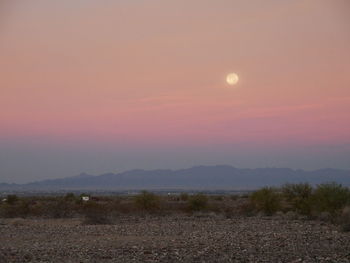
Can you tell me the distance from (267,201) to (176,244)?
30575 mm

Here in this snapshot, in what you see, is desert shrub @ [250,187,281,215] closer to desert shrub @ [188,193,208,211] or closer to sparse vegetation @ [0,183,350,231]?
sparse vegetation @ [0,183,350,231]

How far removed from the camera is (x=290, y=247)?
25359 mm

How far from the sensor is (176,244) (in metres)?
26.3

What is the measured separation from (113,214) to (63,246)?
2675 centimetres

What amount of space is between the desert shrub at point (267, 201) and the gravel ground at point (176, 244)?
711 inches

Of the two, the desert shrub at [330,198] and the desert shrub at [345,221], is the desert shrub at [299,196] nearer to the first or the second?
the desert shrub at [330,198]

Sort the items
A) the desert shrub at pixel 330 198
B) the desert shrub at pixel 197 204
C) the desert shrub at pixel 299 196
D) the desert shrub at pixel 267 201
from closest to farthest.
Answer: the desert shrub at pixel 330 198, the desert shrub at pixel 299 196, the desert shrub at pixel 267 201, the desert shrub at pixel 197 204

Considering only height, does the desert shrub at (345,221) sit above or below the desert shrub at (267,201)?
below

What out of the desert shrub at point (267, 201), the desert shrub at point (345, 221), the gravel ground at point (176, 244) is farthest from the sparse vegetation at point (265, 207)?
the gravel ground at point (176, 244)

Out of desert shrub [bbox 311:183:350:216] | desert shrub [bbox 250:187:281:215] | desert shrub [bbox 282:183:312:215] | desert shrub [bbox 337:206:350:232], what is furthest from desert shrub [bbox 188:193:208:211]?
desert shrub [bbox 337:206:350:232]

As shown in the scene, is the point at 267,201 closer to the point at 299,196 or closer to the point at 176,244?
the point at 299,196

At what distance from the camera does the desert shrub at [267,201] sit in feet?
181

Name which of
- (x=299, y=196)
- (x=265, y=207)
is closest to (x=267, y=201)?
(x=265, y=207)

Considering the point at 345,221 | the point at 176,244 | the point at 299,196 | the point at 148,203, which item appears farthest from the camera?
the point at 148,203
